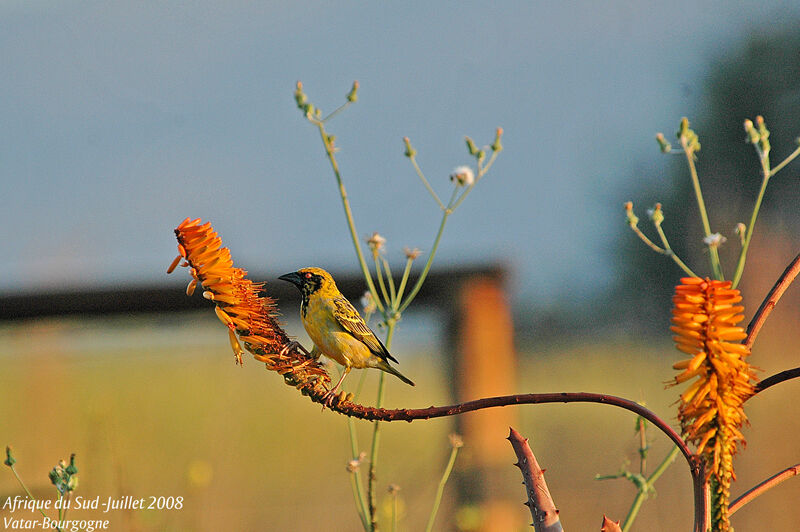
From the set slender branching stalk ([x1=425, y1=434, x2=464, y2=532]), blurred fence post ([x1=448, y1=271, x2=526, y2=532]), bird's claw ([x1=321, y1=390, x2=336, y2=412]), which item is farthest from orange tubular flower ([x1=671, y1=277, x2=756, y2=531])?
blurred fence post ([x1=448, y1=271, x2=526, y2=532])

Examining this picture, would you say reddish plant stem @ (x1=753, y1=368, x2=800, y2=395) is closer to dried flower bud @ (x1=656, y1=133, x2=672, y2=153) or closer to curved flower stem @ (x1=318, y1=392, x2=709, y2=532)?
curved flower stem @ (x1=318, y1=392, x2=709, y2=532)

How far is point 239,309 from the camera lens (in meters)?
0.44

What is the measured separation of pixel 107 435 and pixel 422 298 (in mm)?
603

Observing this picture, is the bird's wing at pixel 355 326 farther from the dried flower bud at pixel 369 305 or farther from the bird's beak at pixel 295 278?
the dried flower bud at pixel 369 305

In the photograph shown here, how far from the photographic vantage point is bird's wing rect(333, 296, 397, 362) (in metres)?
0.58

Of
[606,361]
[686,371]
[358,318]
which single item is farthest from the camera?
[606,361]

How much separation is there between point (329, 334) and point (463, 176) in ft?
1.58

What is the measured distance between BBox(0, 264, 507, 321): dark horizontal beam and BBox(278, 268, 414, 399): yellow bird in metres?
0.83

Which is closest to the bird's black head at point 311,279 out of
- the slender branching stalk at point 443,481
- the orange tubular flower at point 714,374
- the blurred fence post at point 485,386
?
the orange tubular flower at point 714,374

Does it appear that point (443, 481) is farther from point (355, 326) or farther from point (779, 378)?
point (779, 378)

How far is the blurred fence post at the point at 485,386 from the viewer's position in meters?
1.37

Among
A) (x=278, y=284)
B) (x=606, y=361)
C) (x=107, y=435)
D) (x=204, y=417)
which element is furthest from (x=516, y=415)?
(x=606, y=361)

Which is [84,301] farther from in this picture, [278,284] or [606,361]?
[606,361]

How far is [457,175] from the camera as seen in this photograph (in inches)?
39.4
